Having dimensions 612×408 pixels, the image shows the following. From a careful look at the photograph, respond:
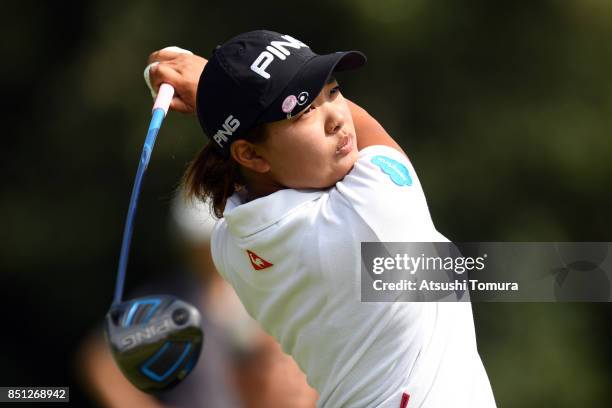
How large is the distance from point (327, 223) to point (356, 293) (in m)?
0.17

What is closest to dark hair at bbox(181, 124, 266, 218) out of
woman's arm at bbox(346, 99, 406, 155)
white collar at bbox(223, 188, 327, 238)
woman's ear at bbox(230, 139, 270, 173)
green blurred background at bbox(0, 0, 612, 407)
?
woman's ear at bbox(230, 139, 270, 173)

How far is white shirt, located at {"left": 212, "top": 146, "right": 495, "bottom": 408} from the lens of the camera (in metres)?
2.71

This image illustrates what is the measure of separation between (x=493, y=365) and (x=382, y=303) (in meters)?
4.22

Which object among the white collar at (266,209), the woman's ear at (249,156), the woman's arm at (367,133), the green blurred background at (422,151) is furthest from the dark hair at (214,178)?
the green blurred background at (422,151)

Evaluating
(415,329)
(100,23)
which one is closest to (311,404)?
(415,329)

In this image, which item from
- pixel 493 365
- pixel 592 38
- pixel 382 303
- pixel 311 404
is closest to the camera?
pixel 382 303

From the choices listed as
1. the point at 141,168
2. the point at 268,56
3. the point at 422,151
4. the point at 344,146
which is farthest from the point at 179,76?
the point at 422,151

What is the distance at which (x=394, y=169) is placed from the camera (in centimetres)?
278

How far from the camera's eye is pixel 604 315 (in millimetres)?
7188

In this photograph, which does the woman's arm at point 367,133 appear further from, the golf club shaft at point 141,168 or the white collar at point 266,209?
the golf club shaft at point 141,168

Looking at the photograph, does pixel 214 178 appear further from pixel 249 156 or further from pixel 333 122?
pixel 333 122

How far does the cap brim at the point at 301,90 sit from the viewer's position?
272 centimetres

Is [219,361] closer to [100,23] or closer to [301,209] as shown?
[301,209]

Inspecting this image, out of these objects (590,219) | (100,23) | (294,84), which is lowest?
(294,84)
